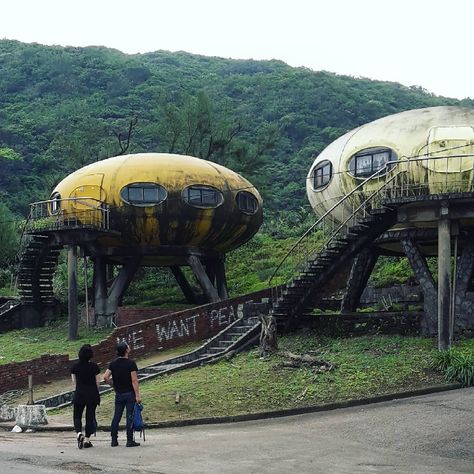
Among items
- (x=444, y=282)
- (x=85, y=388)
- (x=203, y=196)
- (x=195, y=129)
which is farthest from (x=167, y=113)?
(x=85, y=388)

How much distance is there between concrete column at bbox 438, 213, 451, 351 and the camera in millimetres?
21531

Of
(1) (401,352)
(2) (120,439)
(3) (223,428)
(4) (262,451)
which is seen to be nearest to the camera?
(4) (262,451)

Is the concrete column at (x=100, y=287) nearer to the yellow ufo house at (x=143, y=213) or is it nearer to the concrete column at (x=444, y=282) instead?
the yellow ufo house at (x=143, y=213)

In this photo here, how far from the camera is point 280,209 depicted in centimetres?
7119

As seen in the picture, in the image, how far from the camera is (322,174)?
90.2 feet

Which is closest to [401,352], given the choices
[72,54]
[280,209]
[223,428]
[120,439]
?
[223,428]

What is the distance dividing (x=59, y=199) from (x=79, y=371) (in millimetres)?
20331

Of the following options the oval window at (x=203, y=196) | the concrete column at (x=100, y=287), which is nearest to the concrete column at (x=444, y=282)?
the oval window at (x=203, y=196)

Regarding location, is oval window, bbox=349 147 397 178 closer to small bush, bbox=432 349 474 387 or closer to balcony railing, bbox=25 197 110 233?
small bush, bbox=432 349 474 387

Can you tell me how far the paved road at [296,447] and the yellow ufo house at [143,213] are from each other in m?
17.3

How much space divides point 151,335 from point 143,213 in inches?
263

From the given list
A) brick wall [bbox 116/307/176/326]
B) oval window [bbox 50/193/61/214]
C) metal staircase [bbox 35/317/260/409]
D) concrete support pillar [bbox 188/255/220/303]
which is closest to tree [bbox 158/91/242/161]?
concrete support pillar [bbox 188/255/220/303]

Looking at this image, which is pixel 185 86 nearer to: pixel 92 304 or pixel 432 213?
pixel 92 304

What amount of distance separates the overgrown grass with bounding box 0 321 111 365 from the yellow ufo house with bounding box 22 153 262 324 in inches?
76.2
